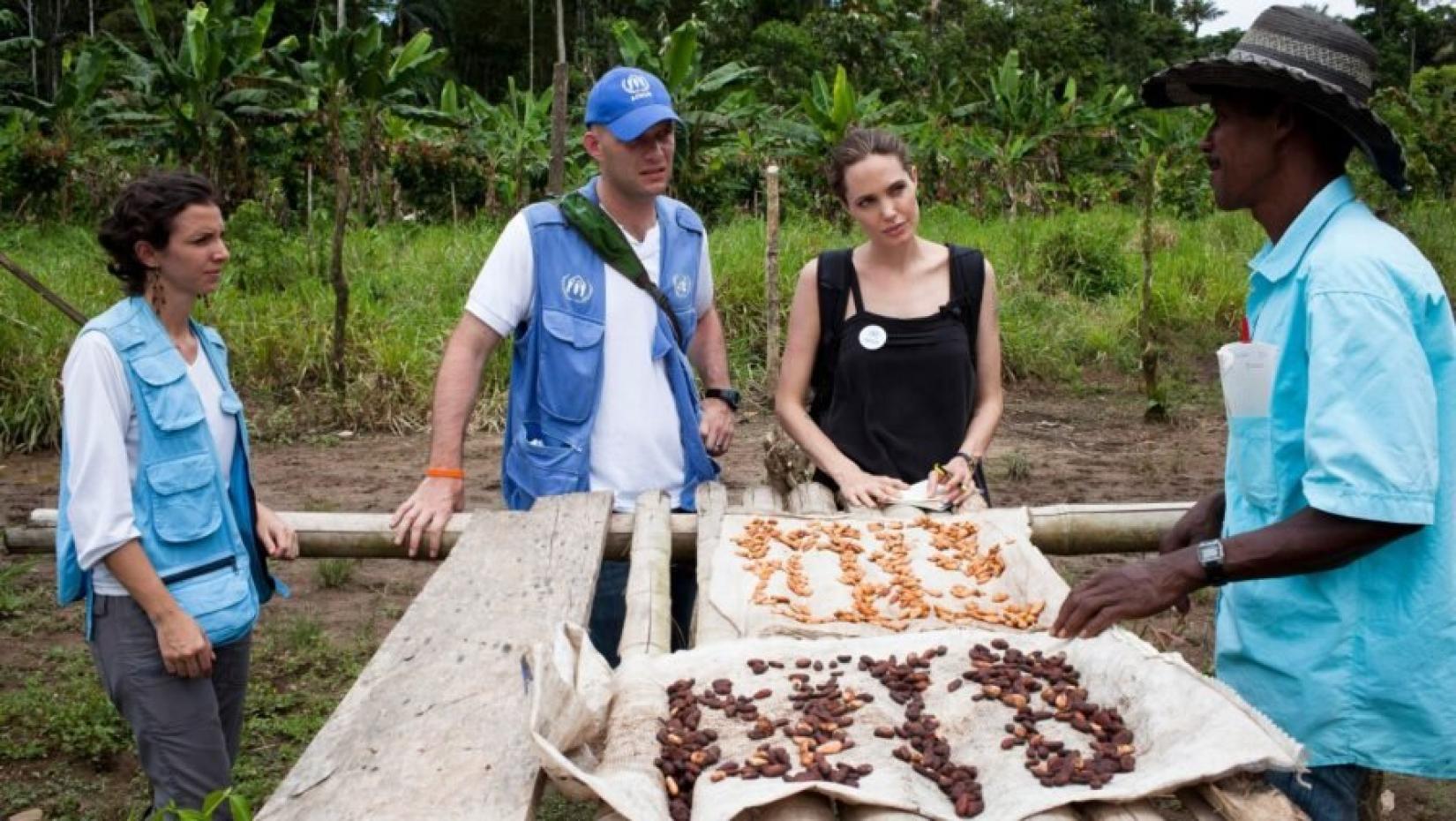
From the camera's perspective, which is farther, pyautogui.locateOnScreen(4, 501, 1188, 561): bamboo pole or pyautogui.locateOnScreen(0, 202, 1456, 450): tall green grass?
pyautogui.locateOnScreen(0, 202, 1456, 450): tall green grass

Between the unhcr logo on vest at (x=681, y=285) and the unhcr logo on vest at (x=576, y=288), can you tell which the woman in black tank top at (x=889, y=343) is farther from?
the unhcr logo on vest at (x=576, y=288)

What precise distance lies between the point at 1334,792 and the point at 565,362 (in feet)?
6.58

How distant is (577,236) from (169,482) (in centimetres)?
116

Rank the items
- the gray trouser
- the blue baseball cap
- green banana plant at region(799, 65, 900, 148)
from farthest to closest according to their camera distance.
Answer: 1. green banana plant at region(799, 65, 900, 148)
2. the blue baseball cap
3. the gray trouser

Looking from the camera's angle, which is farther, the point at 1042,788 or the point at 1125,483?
the point at 1125,483

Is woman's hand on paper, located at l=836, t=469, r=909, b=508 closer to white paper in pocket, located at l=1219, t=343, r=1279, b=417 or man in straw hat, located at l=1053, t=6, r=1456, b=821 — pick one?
man in straw hat, located at l=1053, t=6, r=1456, b=821

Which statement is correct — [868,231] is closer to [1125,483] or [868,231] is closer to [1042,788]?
[1042,788]

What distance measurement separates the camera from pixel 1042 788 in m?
1.88

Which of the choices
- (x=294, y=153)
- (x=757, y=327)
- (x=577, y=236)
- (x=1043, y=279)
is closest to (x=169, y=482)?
(x=577, y=236)

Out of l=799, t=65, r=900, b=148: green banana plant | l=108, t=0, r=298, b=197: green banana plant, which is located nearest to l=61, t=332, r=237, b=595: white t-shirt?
l=799, t=65, r=900, b=148: green banana plant

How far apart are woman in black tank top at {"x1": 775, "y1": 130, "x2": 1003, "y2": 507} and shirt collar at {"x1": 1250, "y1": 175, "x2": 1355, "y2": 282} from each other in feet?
4.83

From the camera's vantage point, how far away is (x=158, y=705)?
9.73 feet

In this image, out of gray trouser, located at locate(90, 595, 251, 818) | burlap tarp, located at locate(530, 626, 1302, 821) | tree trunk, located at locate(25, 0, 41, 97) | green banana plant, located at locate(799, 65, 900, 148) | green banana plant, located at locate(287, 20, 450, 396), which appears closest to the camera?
burlap tarp, located at locate(530, 626, 1302, 821)

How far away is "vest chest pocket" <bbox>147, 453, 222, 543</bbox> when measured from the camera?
9.73ft
